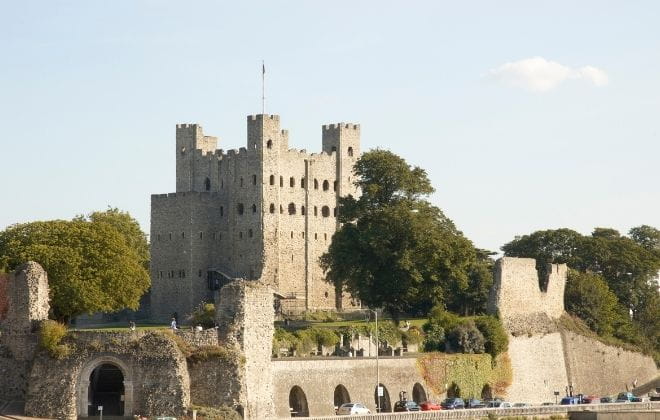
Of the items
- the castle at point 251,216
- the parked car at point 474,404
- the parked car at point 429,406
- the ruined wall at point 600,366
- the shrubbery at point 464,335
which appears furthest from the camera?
the castle at point 251,216

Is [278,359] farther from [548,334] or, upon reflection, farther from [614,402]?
[548,334]

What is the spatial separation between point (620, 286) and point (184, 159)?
31791mm

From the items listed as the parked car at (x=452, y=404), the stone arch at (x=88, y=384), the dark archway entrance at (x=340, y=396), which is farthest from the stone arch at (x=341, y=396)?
the stone arch at (x=88, y=384)

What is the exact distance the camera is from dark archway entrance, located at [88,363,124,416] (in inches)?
2354

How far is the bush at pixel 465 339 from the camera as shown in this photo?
81.9m

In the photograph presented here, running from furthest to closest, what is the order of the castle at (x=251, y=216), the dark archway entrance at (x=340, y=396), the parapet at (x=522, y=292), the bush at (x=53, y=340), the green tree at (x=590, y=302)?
the castle at (x=251, y=216) → the green tree at (x=590, y=302) → the parapet at (x=522, y=292) → the dark archway entrance at (x=340, y=396) → the bush at (x=53, y=340)

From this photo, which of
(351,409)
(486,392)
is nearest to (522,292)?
(486,392)

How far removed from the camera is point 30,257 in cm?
7744

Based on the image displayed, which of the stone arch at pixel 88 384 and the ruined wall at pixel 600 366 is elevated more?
the ruined wall at pixel 600 366

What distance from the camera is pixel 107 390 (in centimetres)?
6203

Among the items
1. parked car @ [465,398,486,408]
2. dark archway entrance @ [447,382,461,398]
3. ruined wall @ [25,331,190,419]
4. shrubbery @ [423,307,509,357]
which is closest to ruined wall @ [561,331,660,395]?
shrubbery @ [423,307,509,357]

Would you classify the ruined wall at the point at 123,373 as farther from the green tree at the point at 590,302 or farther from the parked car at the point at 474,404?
the green tree at the point at 590,302

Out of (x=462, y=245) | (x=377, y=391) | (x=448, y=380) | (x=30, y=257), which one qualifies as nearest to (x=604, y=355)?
(x=462, y=245)

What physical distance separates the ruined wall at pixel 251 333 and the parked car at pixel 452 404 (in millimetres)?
11490
